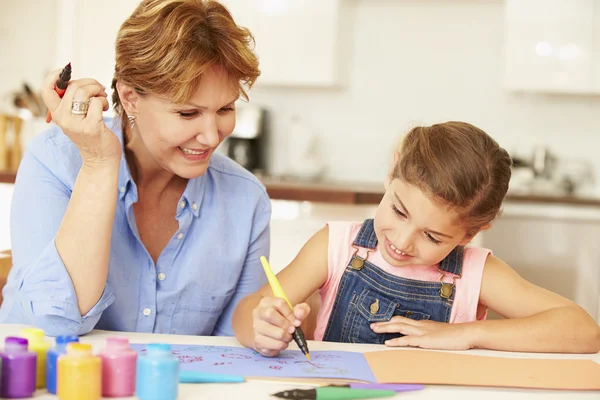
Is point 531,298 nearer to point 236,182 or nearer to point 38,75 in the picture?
point 236,182

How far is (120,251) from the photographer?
1.52 metres

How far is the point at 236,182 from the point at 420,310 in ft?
1.58

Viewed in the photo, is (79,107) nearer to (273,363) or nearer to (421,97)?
(273,363)

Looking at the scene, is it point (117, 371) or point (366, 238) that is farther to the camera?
point (366, 238)

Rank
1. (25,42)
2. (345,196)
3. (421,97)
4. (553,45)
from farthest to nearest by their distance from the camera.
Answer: (25,42), (421,97), (553,45), (345,196)

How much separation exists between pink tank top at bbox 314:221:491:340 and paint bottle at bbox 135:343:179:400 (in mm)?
742

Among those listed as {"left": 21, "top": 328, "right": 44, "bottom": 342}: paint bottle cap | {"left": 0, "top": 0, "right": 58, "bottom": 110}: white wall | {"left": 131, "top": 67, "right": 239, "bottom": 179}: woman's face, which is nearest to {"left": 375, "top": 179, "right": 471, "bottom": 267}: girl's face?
{"left": 131, "top": 67, "right": 239, "bottom": 179}: woman's face

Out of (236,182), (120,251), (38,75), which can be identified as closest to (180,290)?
(120,251)

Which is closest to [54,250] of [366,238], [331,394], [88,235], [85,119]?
[88,235]

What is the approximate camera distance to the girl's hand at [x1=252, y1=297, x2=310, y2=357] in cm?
117

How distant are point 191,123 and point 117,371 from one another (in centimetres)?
63

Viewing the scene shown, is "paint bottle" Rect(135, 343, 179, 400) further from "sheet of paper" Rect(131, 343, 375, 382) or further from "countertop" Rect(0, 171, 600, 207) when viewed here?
"countertop" Rect(0, 171, 600, 207)

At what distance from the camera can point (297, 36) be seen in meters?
3.91

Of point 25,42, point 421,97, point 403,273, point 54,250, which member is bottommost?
point 403,273
